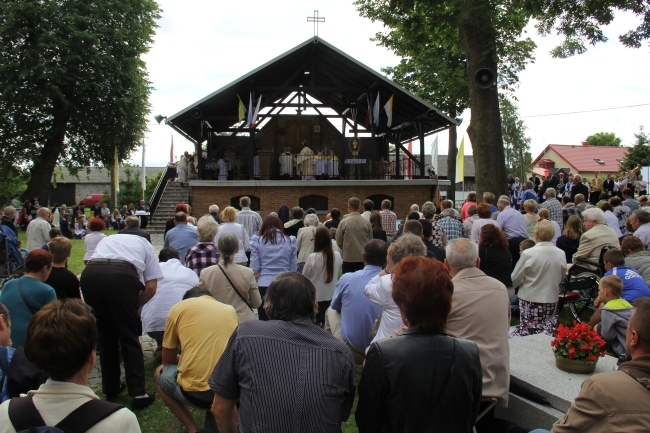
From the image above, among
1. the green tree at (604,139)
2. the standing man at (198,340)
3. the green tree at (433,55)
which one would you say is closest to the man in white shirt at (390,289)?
the standing man at (198,340)

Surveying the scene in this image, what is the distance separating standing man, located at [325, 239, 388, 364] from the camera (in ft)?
16.7

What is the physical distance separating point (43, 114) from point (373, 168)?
20.4 meters

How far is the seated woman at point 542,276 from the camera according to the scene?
20.5 ft

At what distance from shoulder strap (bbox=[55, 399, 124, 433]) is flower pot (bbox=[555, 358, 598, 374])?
11.8 feet

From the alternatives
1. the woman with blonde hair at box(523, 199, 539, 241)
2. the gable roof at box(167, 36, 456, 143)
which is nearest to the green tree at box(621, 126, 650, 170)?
the gable roof at box(167, 36, 456, 143)

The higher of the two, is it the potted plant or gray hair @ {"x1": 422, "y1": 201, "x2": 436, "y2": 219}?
gray hair @ {"x1": 422, "y1": 201, "x2": 436, "y2": 219}

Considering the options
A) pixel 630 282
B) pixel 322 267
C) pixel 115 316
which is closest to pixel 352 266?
pixel 322 267

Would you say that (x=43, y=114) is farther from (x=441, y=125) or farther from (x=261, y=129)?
(x=441, y=125)

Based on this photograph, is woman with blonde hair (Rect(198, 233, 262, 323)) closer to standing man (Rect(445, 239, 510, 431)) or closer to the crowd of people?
the crowd of people

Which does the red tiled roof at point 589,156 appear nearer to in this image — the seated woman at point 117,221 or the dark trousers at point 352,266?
the seated woman at point 117,221

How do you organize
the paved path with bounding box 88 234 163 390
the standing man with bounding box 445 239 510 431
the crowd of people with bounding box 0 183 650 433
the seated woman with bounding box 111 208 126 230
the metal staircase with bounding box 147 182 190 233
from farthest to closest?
the seated woman with bounding box 111 208 126 230 < the metal staircase with bounding box 147 182 190 233 < the paved path with bounding box 88 234 163 390 < the standing man with bounding box 445 239 510 431 < the crowd of people with bounding box 0 183 650 433

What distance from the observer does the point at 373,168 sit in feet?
71.9

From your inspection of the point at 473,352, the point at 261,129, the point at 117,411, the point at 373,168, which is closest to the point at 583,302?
the point at 473,352

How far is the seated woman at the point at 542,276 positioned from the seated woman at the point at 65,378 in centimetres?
512
